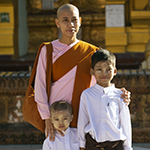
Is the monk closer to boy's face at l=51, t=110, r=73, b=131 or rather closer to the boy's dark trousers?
boy's face at l=51, t=110, r=73, b=131

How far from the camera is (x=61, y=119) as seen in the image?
104 inches

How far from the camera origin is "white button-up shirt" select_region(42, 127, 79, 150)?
2674 millimetres

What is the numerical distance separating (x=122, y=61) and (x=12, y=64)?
98.4 inches

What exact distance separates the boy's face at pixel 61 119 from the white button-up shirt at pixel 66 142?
0.22 ft

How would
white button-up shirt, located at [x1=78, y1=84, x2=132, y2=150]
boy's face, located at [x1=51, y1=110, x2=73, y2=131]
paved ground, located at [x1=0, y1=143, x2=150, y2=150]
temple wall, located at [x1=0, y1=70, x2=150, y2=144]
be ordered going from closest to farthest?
A: white button-up shirt, located at [x1=78, y1=84, x2=132, y2=150]
boy's face, located at [x1=51, y1=110, x2=73, y2=131]
paved ground, located at [x1=0, y1=143, x2=150, y2=150]
temple wall, located at [x1=0, y1=70, x2=150, y2=144]

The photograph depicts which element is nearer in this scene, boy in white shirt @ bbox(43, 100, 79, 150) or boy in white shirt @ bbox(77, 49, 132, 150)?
boy in white shirt @ bbox(77, 49, 132, 150)

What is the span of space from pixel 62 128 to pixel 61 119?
0.07 m

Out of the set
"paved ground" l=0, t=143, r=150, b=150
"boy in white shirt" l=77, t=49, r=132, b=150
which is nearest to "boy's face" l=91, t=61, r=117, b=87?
"boy in white shirt" l=77, t=49, r=132, b=150

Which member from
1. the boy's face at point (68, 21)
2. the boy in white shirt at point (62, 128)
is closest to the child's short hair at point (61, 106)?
the boy in white shirt at point (62, 128)

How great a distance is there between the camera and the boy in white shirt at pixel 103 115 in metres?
2.51

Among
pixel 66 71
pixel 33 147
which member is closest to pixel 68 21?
pixel 66 71

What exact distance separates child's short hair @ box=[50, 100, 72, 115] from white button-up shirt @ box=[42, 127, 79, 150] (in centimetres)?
18

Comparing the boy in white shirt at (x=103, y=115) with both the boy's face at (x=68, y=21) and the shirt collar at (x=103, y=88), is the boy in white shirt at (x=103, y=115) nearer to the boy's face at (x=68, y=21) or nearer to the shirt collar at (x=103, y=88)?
the shirt collar at (x=103, y=88)

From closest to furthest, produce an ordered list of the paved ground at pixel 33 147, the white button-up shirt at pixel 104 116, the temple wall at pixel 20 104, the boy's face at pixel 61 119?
the white button-up shirt at pixel 104 116, the boy's face at pixel 61 119, the paved ground at pixel 33 147, the temple wall at pixel 20 104
